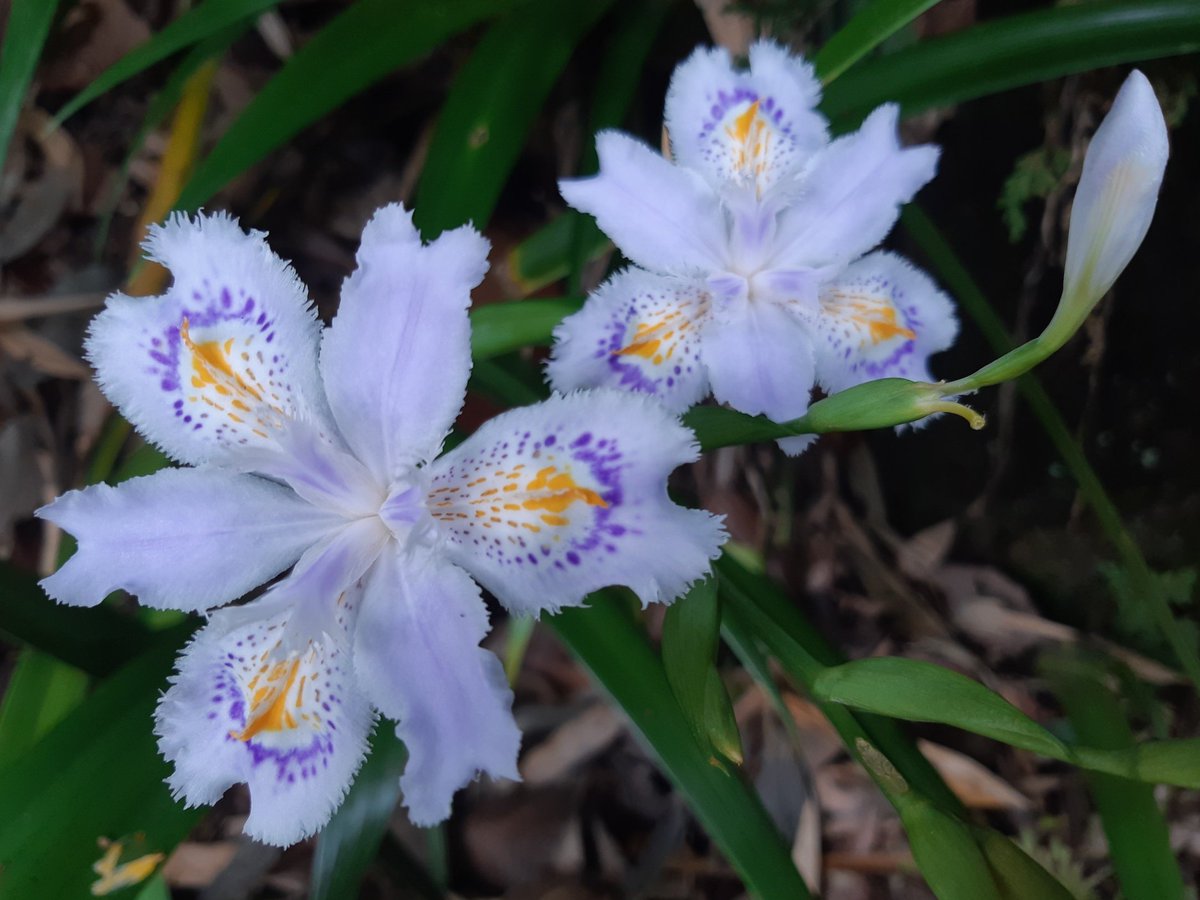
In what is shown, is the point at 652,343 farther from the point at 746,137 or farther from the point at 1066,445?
the point at 1066,445

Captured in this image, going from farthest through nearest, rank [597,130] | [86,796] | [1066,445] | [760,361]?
[597,130] → [1066,445] → [760,361] → [86,796]

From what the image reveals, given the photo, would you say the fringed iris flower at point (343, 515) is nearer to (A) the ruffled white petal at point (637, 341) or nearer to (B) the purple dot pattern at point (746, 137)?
(A) the ruffled white petal at point (637, 341)

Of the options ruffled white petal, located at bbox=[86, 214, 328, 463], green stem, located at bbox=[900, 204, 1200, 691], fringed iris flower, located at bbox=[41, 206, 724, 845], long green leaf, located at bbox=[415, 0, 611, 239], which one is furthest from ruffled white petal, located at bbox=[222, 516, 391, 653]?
green stem, located at bbox=[900, 204, 1200, 691]

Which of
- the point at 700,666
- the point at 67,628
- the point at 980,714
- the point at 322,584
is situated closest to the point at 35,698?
the point at 67,628

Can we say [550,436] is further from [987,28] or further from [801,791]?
[801,791]

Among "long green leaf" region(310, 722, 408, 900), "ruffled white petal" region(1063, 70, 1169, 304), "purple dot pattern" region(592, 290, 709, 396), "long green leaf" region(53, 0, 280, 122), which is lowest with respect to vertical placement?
"long green leaf" region(310, 722, 408, 900)

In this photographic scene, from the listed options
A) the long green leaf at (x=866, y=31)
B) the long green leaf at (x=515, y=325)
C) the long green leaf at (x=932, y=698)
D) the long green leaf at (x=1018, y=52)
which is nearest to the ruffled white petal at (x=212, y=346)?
the long green leaf at (x=515, y=325)

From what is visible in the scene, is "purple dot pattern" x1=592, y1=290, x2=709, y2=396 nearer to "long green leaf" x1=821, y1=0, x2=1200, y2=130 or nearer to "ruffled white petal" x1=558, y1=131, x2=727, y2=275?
"ruffled white petal" x1=558, y1=131, x2=727, y2=275
